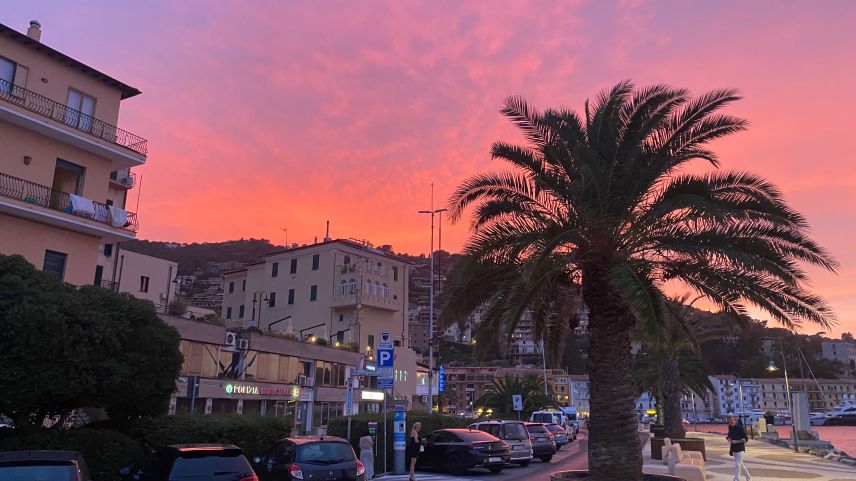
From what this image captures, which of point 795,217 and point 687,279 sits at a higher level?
point 795,217

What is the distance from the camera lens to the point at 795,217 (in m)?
11.4

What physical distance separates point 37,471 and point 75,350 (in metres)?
7.33

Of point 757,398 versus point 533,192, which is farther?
point 757,398

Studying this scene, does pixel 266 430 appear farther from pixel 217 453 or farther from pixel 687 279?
pixel 687 279

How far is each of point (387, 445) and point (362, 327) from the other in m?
38.9

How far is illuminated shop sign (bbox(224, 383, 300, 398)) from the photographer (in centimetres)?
3431

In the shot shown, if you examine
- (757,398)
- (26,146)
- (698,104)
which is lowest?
(757,398)

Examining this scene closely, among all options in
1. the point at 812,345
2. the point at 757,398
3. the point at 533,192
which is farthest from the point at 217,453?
the point at 812,345

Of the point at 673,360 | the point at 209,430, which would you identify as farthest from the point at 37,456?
the point at 673,360

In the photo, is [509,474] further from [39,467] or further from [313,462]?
[39,467]

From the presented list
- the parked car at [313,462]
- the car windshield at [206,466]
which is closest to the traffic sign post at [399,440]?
the parked car at [313,462]

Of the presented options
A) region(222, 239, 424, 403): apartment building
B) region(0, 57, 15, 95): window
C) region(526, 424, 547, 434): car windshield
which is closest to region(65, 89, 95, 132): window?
region(0, 57, 15, 95): window

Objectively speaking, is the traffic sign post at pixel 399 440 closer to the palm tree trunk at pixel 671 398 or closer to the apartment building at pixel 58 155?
the palm tree trunk at pixel 671 398

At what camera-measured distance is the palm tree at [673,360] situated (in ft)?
43.2
